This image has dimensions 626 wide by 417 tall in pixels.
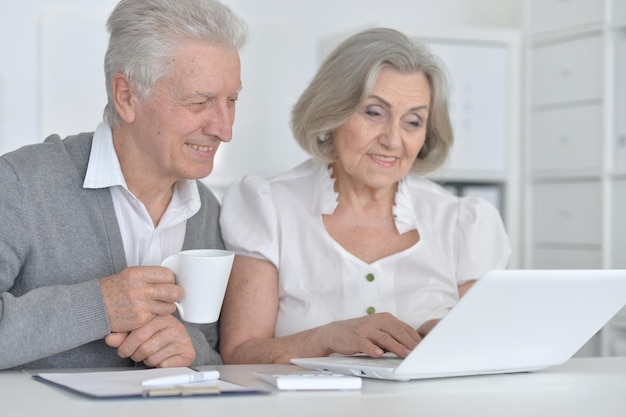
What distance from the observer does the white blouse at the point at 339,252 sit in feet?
6.27

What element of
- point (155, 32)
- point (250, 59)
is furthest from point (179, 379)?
point (250, 59)

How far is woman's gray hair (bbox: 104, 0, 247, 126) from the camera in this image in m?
1.66

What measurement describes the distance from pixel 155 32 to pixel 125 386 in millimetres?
707

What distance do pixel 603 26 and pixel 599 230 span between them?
2.71 ft

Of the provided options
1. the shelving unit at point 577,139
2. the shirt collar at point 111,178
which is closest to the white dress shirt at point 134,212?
the shirt collar at point 111,178

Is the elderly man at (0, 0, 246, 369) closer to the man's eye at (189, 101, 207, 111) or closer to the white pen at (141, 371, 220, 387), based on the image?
the man's eye at (189, 101, 207, 111)

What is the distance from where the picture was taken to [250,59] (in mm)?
4043

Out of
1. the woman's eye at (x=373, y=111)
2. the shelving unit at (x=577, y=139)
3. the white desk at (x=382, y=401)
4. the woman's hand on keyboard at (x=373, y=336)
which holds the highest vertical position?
the shelving unit at (x=577, y=139)

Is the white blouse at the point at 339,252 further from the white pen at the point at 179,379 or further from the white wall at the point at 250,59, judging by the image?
the white wall at the point at 250,59

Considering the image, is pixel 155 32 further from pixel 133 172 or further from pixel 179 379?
pixel 179 379

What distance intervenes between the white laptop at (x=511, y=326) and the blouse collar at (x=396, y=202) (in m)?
0.59

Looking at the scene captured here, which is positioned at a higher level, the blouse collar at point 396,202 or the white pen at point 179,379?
the blouse collar at point 396,202

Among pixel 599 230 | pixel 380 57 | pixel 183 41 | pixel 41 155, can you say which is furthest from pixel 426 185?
pixel 599 230

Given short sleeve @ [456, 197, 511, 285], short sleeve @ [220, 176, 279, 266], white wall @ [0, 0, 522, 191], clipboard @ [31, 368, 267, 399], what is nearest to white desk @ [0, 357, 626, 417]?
clipboard @ [31, 368, 267, 399]
